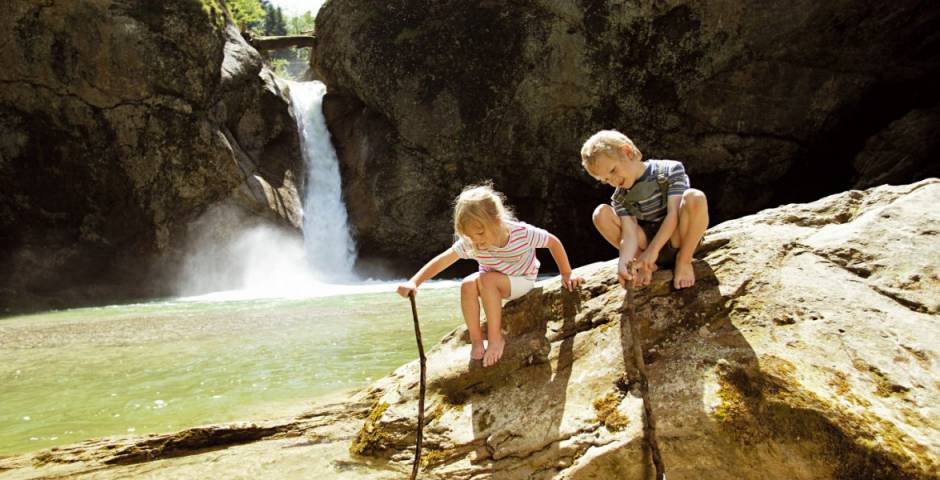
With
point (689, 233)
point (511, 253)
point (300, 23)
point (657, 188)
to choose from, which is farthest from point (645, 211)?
point (300, 23)

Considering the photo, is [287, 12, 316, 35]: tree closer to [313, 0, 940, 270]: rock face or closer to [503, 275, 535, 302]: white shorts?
[313, 0, 940, 270]: rock face

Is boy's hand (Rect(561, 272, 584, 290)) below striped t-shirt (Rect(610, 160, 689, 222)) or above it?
below

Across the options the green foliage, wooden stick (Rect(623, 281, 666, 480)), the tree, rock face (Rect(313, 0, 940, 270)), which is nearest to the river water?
wooden stick (Rect(623, 281, 666, 480))

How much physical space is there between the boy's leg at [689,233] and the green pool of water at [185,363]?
9.26ft

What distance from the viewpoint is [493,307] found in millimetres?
3256

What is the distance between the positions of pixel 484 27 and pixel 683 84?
5.31m

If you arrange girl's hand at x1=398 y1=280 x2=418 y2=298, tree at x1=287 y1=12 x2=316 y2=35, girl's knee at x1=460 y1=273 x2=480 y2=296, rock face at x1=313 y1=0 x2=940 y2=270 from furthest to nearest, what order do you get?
tree at x1=287 y1=12 x2=316 y2=35
rock face at x1=313 y1=0 x2=940 y2=270
girl's knee at x1=460 y1=273 x2=480 y2=296
girl's hand at x1=398 y1=280 x2=418 y2=298

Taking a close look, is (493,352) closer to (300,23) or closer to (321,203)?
(321,203)

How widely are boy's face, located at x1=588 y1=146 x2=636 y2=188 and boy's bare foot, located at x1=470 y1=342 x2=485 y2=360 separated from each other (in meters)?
1.05

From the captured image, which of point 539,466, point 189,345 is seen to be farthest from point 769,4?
point 539,466

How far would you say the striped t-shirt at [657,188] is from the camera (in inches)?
124

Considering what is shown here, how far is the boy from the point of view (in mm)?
2969

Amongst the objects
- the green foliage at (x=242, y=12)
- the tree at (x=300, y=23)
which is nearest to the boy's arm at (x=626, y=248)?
the green foliage at (x=242, y=12)

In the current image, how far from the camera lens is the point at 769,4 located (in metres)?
14.4
